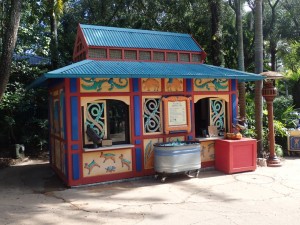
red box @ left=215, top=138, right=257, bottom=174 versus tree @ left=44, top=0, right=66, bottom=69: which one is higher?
tree @ left=44, top=0, right=66, bottom=69

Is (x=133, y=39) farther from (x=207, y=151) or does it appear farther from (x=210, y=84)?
(x=207, y=151)

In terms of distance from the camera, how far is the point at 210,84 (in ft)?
29.0

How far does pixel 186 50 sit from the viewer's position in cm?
937

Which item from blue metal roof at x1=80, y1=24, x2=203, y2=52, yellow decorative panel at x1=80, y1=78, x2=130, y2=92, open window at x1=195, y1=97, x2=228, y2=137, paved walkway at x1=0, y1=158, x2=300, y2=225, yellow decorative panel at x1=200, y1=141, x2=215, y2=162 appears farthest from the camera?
open window at x1=195, y1=97, x2=228, y2=137

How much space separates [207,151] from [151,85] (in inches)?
101

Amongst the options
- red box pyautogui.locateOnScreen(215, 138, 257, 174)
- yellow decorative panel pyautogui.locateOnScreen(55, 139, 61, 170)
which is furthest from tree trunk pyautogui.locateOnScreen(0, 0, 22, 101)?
red box pyautogui.locateOnScreen(215, 138, 257, 174)

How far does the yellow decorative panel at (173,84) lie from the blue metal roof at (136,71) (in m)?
0.31

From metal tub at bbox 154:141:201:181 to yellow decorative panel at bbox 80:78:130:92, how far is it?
1727 millimetres

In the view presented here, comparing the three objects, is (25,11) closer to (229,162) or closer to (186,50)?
(186,50)

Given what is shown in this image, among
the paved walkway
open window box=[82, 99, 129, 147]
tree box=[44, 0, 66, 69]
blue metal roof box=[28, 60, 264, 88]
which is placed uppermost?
tree box=[44, 0, 66, 69]

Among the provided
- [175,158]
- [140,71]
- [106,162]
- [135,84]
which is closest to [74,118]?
[106,162]

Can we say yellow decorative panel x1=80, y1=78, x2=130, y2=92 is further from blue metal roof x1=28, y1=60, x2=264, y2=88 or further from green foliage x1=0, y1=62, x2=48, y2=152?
green foliage x1=0, y1=62, x2=48, y2=152

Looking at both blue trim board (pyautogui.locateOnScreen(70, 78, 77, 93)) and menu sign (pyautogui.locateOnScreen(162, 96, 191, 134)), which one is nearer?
blue trim board (pyautogui.locateOnScreen(70, 78, 77, 93))

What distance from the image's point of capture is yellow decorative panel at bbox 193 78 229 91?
28.5 ft
